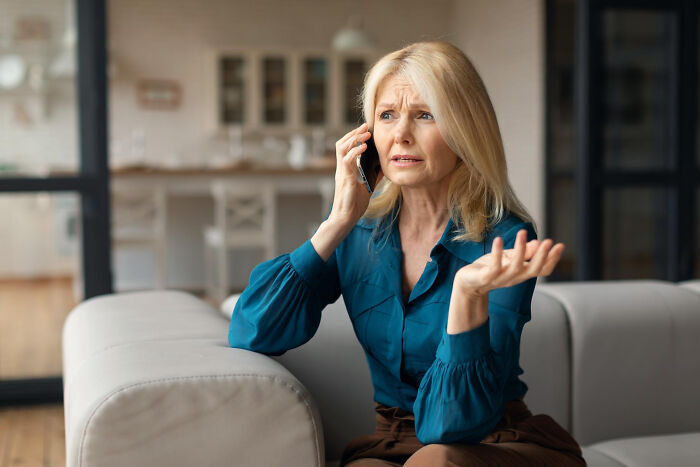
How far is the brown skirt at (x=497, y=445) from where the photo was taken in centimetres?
124

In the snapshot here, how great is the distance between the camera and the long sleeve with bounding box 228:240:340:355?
1411 mm

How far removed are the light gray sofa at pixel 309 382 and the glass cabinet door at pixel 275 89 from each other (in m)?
6.22

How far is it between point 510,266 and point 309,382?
0.70 m

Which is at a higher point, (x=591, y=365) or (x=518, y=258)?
(x=518, y=258)

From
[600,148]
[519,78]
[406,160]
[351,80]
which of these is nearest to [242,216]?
[519,78]

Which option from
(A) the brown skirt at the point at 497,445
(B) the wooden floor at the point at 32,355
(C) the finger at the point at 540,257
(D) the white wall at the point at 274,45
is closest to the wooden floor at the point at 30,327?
(B) the wooden floor at the point at 32,355

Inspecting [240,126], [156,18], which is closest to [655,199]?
[240,126]

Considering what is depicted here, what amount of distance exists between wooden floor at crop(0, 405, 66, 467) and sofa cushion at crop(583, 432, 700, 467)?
173 centimetres

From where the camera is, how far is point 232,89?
25.7ft

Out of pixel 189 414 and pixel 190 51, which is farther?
pixel 190 51

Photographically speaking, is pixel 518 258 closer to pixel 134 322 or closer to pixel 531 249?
pixel 531 249

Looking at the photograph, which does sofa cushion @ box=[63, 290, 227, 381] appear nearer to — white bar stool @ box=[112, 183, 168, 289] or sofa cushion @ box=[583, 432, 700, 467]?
sofa cushion @ box=[583, 432, 700, 467]

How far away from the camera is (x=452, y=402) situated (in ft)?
Answer: 3.90

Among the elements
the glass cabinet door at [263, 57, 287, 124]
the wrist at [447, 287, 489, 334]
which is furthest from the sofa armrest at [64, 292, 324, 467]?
the glass cabinet door at [263, 57, 287, 124]
